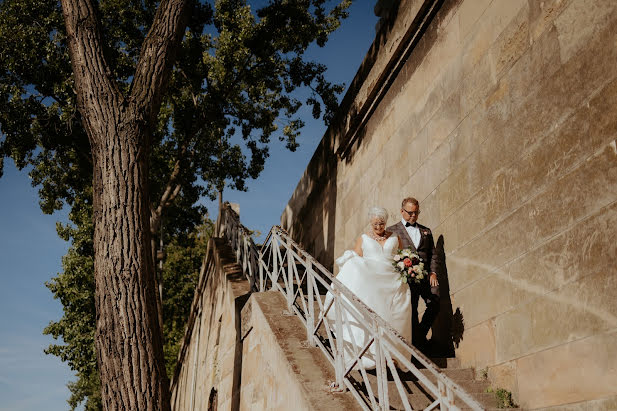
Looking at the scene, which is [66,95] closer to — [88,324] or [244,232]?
[244,232]

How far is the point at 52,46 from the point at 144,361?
30.0 ft

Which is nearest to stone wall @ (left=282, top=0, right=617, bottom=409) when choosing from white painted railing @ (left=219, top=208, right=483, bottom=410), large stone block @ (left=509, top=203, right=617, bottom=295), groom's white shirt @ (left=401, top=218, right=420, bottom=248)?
large stone block @ (left=509, top=203, right=617, bottom=295)

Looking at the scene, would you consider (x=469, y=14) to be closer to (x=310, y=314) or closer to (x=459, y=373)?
(x=310, y=314)

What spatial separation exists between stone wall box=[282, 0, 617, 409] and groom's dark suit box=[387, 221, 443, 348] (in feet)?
0.78

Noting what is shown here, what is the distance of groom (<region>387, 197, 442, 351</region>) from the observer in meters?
5.73

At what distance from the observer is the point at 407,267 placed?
17.5 ft

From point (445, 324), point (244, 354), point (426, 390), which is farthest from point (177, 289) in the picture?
point (426, 390)

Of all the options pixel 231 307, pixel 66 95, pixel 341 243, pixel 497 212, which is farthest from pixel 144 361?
pixel 66 95

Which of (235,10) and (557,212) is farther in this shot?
(235,10)

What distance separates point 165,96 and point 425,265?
1053 centimetres

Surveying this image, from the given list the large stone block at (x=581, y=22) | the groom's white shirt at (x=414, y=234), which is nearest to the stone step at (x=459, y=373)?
the groom's white shirt at (x=414, y=234)

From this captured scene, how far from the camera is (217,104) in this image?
13148 mm

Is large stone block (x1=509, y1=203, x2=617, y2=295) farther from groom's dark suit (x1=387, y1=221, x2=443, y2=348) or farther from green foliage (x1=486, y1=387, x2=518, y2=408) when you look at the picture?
groom's dark suit (x1=387, y1=221, x2=443, y2=348)

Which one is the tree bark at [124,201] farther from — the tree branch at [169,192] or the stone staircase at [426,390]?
the tree branch at [169,192]
